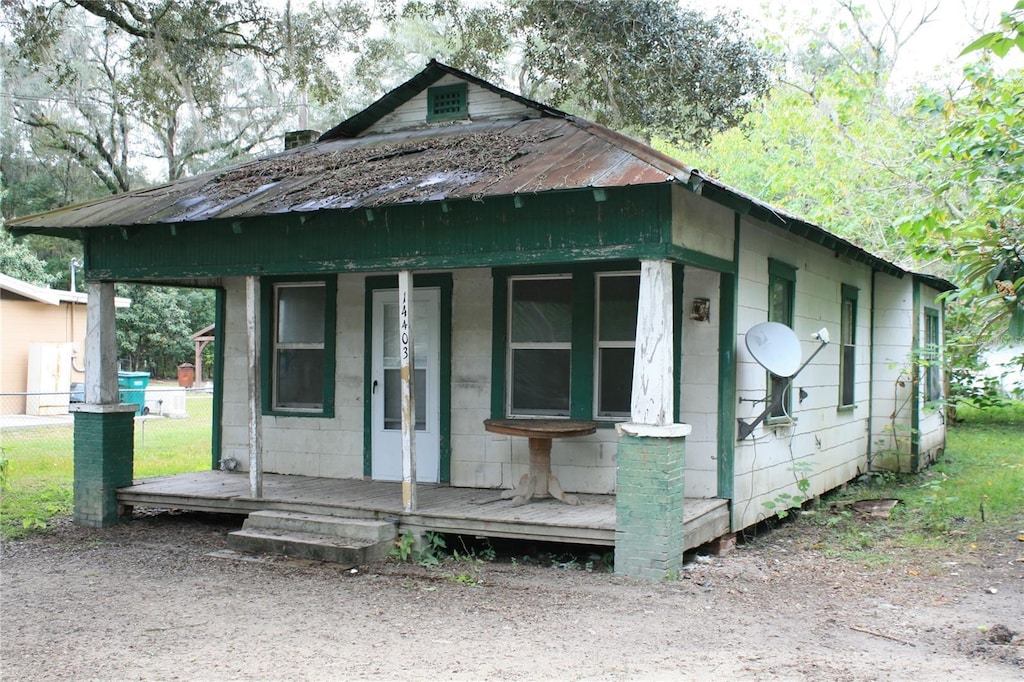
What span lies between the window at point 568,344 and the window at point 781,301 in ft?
4.81

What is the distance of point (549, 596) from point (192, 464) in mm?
8696

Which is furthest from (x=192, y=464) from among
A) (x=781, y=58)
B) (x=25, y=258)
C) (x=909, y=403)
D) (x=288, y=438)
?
(x=25, y=258)

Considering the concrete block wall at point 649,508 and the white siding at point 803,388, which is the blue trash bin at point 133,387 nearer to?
the white siding at point 803,388

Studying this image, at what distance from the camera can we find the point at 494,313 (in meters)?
9.05

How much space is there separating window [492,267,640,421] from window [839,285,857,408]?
4133 millimetres

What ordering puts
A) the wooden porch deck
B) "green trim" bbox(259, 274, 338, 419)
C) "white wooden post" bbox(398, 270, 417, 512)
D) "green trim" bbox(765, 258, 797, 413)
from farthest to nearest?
"green trim" bbox(259, 274, 338, 419) < "green trim" bbox(765, 258, 797, 413) < "white wooden post" bbox(398, 270, 417, 512) < the wooden porch deck

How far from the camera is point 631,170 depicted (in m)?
6.73

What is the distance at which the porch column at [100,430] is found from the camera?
9289mm

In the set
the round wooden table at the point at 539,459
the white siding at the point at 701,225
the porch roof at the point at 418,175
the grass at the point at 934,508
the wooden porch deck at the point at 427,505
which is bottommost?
the grass at the point at 934,508

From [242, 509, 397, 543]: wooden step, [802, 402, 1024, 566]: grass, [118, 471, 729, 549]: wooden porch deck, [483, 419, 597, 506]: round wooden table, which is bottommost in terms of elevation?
[802, 402, 1024, 566]: grass

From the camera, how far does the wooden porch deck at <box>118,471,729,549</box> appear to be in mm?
7340

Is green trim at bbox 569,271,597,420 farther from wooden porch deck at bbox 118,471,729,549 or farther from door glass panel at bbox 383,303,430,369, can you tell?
Result: door glass panel at bbox 383,303,430,369

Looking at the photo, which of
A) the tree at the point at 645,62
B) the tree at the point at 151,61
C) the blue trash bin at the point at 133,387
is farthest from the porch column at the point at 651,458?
the blue trash bin at the point at 133,387

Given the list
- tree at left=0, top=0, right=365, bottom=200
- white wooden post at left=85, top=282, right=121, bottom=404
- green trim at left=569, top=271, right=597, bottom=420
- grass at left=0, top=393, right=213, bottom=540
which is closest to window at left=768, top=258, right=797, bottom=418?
green trim at left=569, top=271, right=597, bottom=420
